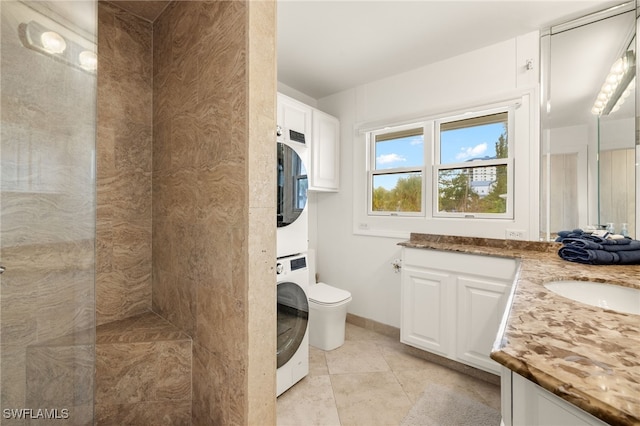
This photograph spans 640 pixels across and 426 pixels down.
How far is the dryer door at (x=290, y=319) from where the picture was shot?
1.85 m

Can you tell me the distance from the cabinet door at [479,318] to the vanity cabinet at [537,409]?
1417 mm

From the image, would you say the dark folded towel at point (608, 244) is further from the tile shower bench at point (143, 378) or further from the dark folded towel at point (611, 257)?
the tile shower bench at point (143, 378)

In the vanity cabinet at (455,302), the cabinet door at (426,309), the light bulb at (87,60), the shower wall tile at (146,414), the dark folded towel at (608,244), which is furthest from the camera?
the cabinet door at (426,309)

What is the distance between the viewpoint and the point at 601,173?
1.85 meters

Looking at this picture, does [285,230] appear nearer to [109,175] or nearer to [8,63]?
[109,175]

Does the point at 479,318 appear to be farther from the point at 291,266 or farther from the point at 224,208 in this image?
the point at 224,208

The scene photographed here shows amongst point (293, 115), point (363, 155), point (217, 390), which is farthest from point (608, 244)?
point (293, 115)

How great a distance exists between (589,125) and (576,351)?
210 centimetres

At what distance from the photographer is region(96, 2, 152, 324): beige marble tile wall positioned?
1677 mm

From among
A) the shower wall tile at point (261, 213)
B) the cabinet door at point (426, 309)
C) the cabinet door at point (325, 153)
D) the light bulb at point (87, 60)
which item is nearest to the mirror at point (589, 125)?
the cabinet door at point (426, 309)

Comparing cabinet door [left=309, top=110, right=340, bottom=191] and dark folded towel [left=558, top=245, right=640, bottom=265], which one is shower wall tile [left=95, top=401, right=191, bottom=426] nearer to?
cabinet door [left=309, top=110, right=340, bottom=191]

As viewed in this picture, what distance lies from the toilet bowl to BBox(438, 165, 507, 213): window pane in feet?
4.20

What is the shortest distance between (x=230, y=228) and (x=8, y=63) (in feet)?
3.31

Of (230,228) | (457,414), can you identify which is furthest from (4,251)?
(457,414)
